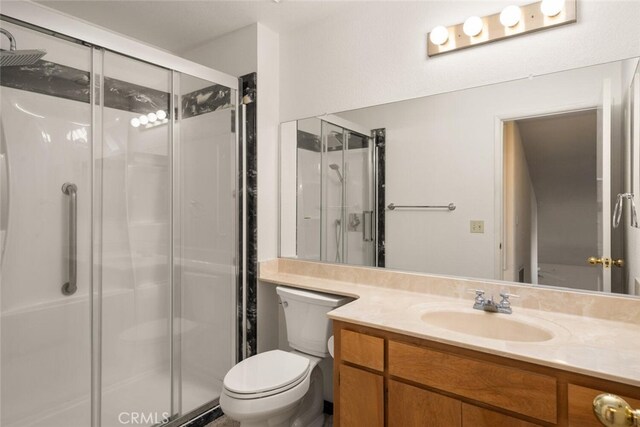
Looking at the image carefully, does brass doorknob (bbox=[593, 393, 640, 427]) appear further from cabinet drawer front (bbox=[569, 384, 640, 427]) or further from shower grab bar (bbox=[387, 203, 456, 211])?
shower grab bar (bbox=[387, 203, 456, 211])

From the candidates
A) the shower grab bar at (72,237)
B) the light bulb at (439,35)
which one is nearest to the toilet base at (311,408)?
the shower grab bar at (72,237)

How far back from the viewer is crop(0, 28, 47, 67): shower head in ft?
4.65

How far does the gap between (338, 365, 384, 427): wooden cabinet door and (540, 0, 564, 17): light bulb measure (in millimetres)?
1739

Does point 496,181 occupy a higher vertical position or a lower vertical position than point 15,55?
lower

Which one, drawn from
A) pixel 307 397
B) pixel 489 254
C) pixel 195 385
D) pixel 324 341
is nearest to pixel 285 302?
pixel 324 341

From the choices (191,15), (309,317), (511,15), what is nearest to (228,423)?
(309,317)

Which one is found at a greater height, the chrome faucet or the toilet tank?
the chrome faucet

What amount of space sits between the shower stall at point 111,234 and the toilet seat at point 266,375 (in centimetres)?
58

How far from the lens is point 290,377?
1.62 m

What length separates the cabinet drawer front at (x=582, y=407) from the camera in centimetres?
95

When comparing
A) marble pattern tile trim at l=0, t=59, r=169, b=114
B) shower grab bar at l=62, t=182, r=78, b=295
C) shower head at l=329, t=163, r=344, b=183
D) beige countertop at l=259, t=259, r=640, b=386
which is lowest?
beige countertop at l=259, t=259, r=640, b=386

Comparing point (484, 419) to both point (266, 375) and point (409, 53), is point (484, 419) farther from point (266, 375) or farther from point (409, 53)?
point (409, 53)

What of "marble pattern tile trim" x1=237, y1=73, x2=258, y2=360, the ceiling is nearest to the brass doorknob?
"marble pattern tile trim" x1=237, y1=73, x2=258, y2=360

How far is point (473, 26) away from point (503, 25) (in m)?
0.13
